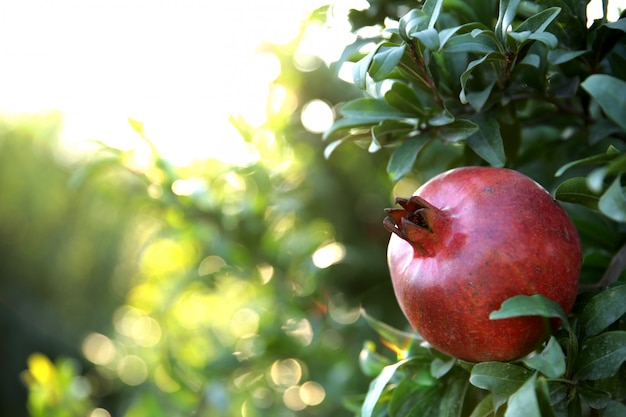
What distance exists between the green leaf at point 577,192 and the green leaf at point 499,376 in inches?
4.5

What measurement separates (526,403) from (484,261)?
87 mm

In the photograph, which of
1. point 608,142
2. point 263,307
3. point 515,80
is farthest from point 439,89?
point 263,307

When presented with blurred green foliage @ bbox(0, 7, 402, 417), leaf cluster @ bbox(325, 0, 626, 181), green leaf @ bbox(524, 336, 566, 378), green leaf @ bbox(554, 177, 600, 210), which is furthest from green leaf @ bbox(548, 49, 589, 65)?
blurred green foliage @ bbox(0, 7, 402, 417)

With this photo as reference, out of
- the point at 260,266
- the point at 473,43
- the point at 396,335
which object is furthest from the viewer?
the point at 260,266

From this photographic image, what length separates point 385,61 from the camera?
0.42 metres

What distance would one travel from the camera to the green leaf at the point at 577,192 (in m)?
0.40

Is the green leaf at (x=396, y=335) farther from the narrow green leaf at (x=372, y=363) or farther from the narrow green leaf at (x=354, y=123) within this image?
the narrow green leaf at (x=354, y=123)

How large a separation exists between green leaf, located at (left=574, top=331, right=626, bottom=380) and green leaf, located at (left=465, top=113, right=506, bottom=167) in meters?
0.14

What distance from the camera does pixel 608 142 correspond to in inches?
22.5

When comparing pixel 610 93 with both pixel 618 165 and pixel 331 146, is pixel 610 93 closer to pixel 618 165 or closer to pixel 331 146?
pixel 618 165

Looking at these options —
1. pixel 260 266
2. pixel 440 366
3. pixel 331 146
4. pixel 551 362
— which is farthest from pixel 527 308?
pixel 260 266

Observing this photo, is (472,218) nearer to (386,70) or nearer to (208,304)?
(386,70)

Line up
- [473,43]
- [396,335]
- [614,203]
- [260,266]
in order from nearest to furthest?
[614,203] → [473,43] → [396,335] → [260,266]

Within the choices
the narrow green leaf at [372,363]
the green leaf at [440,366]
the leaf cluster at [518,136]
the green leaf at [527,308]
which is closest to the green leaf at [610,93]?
the leaf cluster at [518,136]
